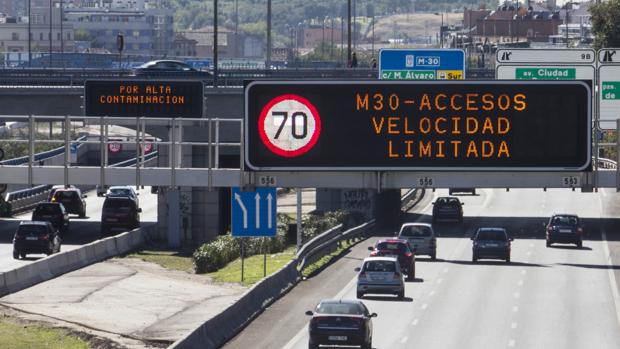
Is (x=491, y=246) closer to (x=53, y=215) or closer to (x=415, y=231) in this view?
(x=415, y=231)

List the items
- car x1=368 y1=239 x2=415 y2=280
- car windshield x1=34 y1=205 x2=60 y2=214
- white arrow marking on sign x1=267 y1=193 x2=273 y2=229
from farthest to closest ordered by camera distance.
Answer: car windshield x1=34 y1=205 x2=60 y2=214
car x1=368 y1=239 x2=415 y2=280
white arrow marking on sign x1=267 y1=193 x2=273 y2=229

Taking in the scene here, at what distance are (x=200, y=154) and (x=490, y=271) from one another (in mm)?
16837

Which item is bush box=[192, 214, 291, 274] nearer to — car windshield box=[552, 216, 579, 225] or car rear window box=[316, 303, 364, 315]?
car windshield box=[552, 216, 579, 225]

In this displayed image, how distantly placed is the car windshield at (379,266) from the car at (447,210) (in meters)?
36.9

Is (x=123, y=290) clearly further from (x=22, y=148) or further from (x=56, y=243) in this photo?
(x=22, y=148)

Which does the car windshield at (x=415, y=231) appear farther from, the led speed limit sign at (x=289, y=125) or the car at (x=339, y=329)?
the led speed limit sign at (x=289, y=125)

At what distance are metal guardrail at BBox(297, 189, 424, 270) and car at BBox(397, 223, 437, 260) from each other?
330 centimetres

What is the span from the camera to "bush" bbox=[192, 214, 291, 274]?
61781mm

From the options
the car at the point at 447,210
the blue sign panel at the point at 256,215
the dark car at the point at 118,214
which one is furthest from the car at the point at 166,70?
the blue sign panel at the point at 256,215

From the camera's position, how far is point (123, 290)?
53812mm

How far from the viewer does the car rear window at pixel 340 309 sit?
37.6 m

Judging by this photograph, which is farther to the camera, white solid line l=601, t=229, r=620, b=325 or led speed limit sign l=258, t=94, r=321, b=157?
white solid line l=601, t=229, r=620, b=325

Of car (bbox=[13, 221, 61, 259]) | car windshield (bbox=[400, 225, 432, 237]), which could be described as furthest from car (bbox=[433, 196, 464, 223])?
car (bbox=[13, 221, 61, 259])

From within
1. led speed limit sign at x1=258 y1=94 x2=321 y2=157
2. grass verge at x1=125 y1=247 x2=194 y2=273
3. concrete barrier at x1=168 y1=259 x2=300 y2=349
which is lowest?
grass verge at x1=125 y1=247 x2=194 y2=273
